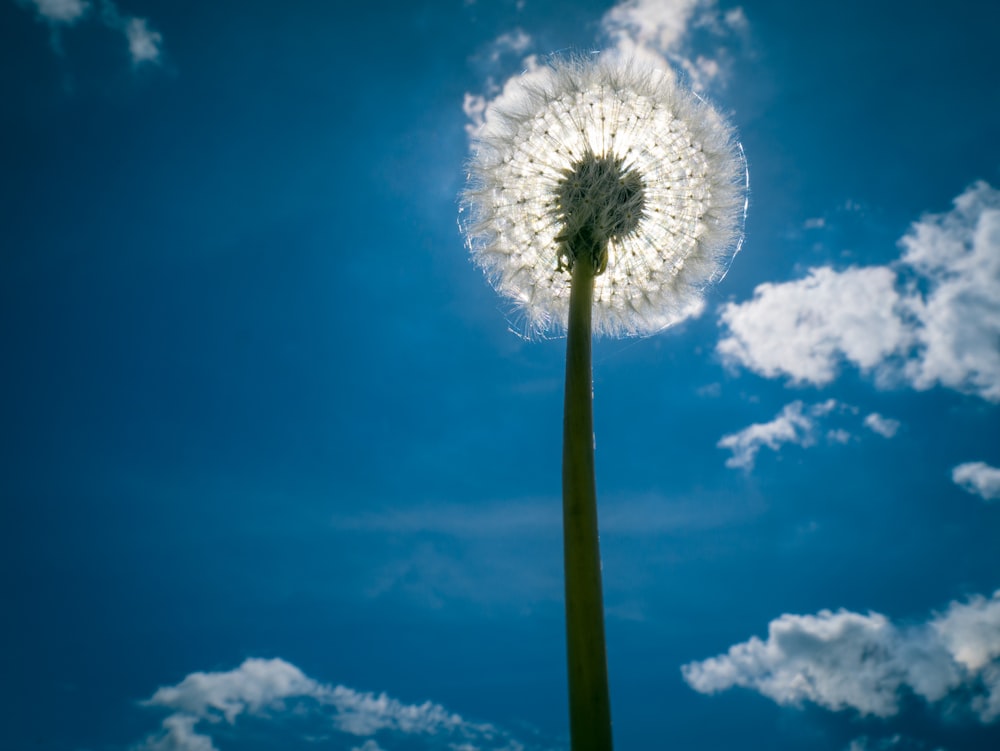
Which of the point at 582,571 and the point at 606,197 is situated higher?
the point at 606,197

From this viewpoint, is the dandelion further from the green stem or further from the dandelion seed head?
the green stem

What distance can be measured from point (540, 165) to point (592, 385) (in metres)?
3.11

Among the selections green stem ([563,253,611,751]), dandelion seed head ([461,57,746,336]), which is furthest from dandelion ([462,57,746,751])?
green stem ([563,253,611,751])

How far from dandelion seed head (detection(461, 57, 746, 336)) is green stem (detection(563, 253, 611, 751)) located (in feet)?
7.53

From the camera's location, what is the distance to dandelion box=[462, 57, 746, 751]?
19.4 feet

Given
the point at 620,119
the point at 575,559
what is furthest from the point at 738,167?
the point at 575,559

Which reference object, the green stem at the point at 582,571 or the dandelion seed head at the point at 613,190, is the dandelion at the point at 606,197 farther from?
the green stem at the point at 582,571

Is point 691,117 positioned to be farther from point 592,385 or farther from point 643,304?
point 592,385

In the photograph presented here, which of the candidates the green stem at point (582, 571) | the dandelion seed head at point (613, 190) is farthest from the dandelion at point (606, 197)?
the green stem at point (582, 571)

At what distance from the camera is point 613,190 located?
5836 millimetres

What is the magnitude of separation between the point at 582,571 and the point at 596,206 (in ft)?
11.6

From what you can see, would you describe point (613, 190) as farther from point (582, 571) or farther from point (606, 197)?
point (582, 571)

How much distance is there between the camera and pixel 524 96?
6535 millimetres

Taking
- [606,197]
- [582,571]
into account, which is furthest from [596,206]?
[582,571]
